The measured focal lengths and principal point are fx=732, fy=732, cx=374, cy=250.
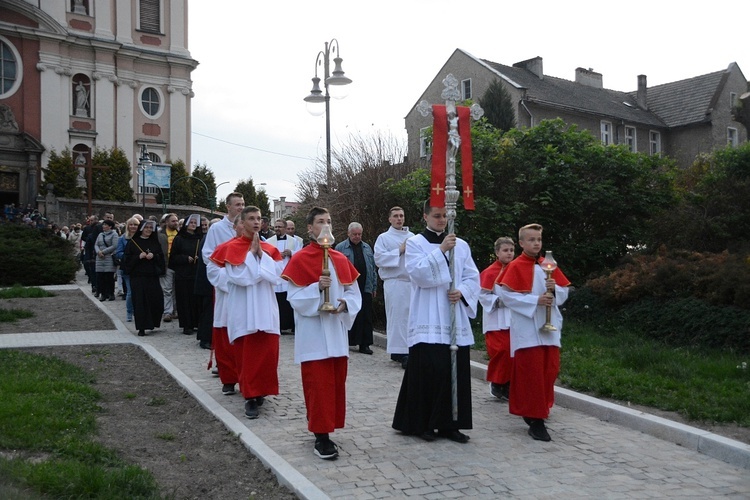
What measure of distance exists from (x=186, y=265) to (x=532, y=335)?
7733mm

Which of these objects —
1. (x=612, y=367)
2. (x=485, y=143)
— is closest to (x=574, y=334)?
(x=612, y=367)

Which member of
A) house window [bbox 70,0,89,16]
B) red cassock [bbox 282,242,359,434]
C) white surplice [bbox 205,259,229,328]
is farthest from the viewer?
house window [bbox 70,0,89,16]

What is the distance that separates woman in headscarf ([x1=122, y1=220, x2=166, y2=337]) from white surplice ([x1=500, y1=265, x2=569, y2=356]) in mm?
7780

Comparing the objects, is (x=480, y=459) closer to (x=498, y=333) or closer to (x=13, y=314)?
(x=498, y=333)

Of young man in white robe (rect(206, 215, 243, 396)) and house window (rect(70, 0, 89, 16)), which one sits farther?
house window (rect(70, 0, 89, 16))

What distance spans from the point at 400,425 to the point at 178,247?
24.1ft

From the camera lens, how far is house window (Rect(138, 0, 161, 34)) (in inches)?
1833

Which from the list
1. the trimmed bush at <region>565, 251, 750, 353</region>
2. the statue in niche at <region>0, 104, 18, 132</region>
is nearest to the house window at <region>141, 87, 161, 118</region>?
the statue in niche at <region>0, 104, 18, 132</region>

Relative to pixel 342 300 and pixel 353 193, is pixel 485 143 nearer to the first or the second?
pixel 353 193

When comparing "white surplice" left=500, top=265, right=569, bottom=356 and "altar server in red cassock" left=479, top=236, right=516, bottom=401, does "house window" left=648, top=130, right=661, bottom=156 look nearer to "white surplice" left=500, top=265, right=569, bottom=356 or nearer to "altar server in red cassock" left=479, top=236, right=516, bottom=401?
"altar server in red cassock" left=479, top=236, right=516, bottom=401

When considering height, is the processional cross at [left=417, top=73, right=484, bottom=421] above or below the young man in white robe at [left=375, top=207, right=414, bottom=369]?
above

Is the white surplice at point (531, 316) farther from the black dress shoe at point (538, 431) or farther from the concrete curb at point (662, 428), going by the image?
the concrete curb at point (662, 428)

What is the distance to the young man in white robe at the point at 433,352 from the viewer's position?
626 centimetres

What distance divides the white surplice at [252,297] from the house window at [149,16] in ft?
143
